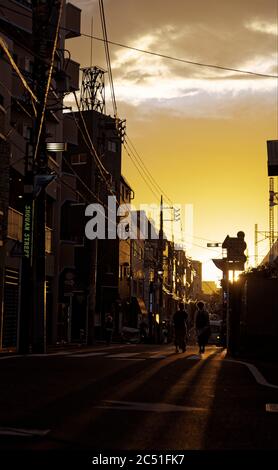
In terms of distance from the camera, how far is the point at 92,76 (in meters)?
47.7

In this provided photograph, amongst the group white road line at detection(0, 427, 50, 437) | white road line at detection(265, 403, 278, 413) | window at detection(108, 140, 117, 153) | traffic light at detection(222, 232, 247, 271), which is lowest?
white road line at detection(0, 427, 50, 437)

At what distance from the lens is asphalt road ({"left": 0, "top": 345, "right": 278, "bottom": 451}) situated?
6.77 metres

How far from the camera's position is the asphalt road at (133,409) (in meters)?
6.77

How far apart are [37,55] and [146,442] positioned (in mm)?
17297

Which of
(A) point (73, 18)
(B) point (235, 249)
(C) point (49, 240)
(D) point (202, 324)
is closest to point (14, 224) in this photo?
(C) point (49, 240)

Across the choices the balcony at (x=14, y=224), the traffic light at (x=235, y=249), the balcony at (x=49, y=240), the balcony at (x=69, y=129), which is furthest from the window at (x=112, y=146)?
the traffic light at (x=235, y=249)

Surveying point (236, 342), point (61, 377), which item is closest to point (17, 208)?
point (236, 342)

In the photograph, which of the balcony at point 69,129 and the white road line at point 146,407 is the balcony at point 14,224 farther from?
the white road line at point 146,407

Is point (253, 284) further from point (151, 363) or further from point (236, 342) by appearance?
point (151, 363)

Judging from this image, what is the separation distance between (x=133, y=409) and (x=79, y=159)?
5802 cm

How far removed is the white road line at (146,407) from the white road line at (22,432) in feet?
6.02

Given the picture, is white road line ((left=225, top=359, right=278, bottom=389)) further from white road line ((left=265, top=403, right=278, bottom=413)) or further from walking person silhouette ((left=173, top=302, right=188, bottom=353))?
walking person silhouette ((left=173, top=302, right=188, bottom=353))

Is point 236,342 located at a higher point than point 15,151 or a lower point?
lower

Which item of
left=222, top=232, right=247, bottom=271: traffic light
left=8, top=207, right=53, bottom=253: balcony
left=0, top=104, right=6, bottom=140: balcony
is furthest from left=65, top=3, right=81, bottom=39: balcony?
left=222, top=232, right=247, bottom=271: traffic light
